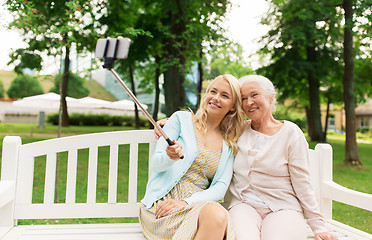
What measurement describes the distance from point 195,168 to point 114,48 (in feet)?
3.80

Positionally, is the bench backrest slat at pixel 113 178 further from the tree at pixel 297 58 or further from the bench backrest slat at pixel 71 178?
the tree at pixel 297 58

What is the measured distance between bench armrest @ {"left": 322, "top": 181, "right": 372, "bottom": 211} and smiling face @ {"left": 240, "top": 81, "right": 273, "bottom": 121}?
82 cm

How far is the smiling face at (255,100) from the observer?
2.39 m

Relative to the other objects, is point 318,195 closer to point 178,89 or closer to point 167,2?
point 178,89

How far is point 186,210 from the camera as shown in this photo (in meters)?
2.08

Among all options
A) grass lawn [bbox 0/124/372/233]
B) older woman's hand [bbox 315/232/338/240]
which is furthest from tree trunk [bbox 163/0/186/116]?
older woman's hand [bbox 315/232/338/240]

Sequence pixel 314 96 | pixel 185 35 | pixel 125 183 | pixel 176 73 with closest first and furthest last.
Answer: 1. pixel 125 183
2. pixel 185 35
3. pixel 176 73
4. pixel 314 96

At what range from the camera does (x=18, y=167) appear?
8.20 feet

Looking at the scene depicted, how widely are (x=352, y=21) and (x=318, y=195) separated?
277 inches

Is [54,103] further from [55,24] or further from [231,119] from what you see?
[231,119]

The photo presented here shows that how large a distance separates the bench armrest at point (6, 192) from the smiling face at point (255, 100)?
168 centimetres

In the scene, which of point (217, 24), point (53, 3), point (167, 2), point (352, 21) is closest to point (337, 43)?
point (352, 21)

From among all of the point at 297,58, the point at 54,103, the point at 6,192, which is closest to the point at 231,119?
the point at 6,192

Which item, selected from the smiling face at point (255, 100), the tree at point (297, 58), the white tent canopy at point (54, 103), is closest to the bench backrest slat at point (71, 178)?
the smiling face at point (255, 100)
